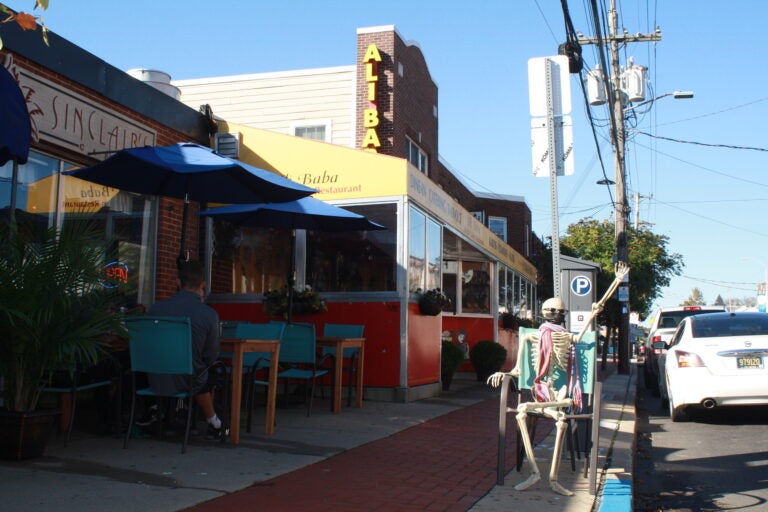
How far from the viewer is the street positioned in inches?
231

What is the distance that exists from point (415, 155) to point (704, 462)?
12904mm

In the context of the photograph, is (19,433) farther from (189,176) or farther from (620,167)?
(620,167)

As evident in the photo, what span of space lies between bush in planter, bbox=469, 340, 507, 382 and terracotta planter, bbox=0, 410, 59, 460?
1053 cm

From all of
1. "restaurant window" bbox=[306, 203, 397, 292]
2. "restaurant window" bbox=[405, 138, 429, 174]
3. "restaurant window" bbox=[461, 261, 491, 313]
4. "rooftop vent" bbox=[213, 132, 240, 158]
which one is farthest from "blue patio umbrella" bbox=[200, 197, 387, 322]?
"restaurant window" bbox=[405, 138, 429, 174]

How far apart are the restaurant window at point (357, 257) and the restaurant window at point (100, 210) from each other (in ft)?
7.64

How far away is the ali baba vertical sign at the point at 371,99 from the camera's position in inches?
674

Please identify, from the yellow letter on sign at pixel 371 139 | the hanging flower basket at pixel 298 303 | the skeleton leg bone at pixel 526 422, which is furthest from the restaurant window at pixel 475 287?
the skeleton leg bone at pixel 526 422

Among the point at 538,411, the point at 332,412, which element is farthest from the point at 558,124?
the point at 332,412

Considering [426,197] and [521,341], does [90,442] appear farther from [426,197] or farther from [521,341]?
[426,197]

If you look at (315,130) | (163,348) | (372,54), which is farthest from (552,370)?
(315,130)

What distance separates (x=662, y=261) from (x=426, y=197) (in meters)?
27.0

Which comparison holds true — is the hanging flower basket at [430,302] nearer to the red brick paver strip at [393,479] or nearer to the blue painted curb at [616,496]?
the red brick paver strip at [393,479]

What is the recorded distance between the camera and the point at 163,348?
6.29 m

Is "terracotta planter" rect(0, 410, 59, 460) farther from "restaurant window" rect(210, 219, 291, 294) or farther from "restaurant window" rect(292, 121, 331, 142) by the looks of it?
"restaurant window" rect(292, 121, 331, 142)
